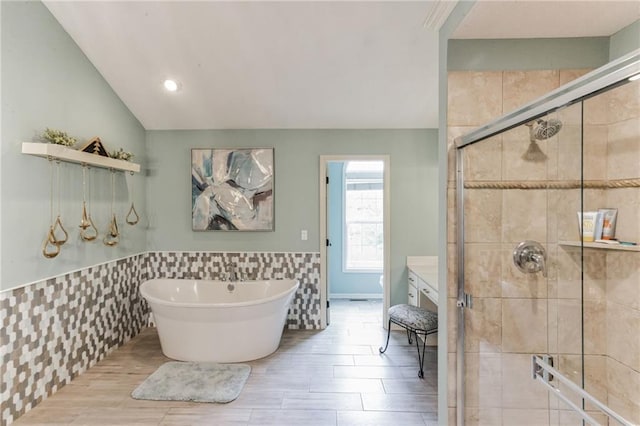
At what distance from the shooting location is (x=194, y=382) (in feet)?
8.04

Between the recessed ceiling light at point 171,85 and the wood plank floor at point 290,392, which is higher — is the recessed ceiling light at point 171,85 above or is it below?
above

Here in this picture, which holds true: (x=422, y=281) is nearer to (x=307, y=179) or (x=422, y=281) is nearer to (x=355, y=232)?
(x=307, y=179)

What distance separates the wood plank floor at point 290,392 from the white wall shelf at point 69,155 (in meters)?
1.82

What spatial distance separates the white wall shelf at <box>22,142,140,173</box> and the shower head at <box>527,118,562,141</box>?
2.98 metres

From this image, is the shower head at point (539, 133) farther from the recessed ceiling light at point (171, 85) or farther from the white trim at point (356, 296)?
the white trim at point (356, 296)

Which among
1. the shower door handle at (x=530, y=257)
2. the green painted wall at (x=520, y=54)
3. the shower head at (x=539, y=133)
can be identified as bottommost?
the shower door handle at (x=530, y=257)

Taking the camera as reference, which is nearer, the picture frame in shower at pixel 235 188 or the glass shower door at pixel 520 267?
the glass shower door at pixel 520 267

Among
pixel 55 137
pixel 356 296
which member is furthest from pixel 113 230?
pixel 356 296

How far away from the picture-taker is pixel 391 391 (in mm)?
2367

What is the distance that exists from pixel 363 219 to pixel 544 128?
3.85 m

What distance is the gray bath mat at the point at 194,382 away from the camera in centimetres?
227

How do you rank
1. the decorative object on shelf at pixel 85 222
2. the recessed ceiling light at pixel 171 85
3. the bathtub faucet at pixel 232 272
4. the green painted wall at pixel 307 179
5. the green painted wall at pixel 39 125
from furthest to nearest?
the green painted wall at pixel 307 179, the bathtub faucet at pixel 232 272, the recessed ceiling light at pixel 171 85, the decorative object on shelf at pixel 85 222, the green painted wall at pixel 39 125

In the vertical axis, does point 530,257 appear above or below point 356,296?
above

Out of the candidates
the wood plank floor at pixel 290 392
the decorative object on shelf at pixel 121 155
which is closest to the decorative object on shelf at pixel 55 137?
the decorative object on shelf at pixel 121 155
